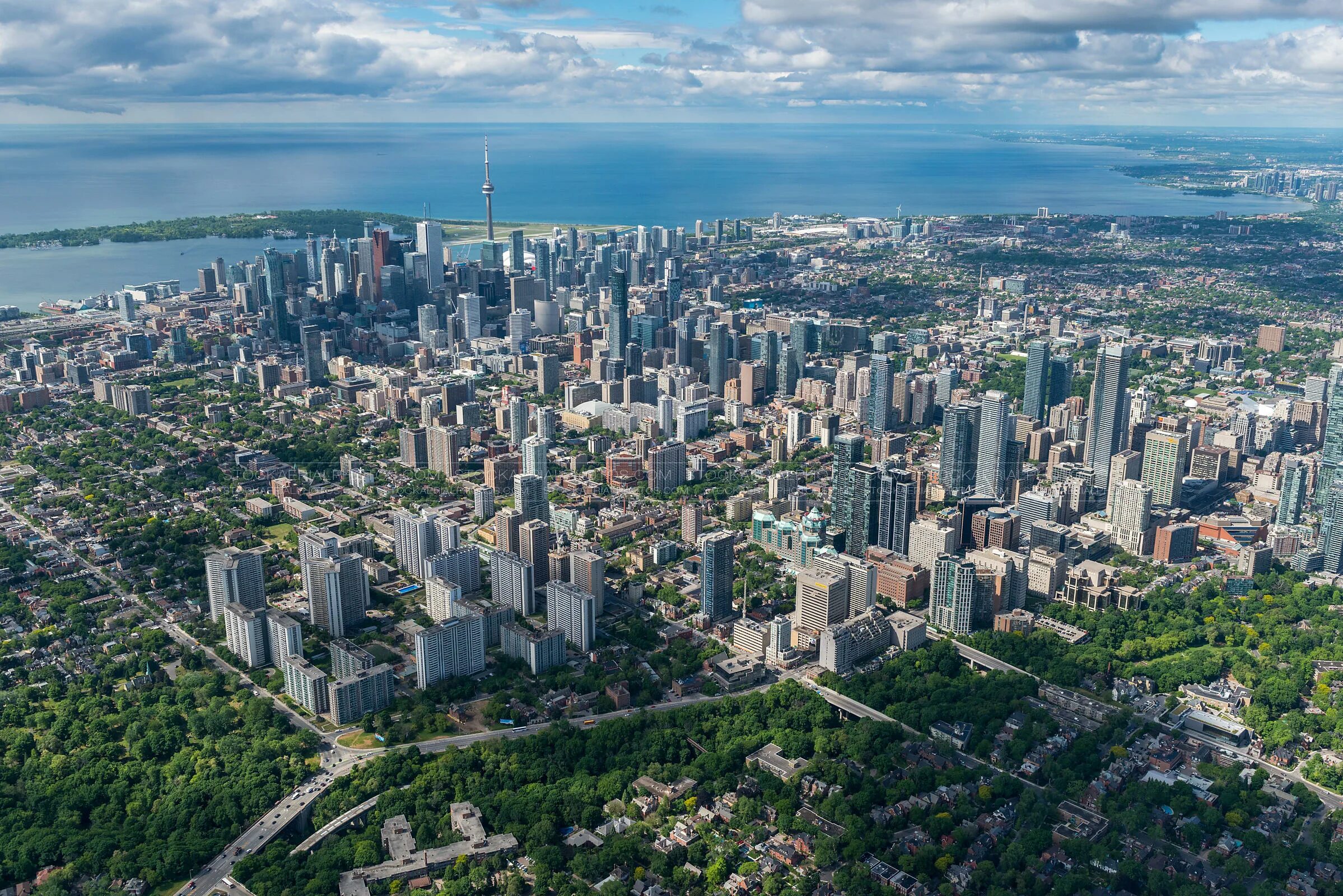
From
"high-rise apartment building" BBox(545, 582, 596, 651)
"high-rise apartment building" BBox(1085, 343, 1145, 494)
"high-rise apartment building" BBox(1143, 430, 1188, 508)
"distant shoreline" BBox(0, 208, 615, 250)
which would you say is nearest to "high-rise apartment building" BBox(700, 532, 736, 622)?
"high-rise apartment building" BBox(545, 582, 596, 651)

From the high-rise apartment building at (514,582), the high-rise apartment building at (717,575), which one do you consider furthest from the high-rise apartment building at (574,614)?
the high-rise apartment building at (717,575)

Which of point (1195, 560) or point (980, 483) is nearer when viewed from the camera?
point (1195, 560)

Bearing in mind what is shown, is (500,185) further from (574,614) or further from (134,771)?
(134,771)

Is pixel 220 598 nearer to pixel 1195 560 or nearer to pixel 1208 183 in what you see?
pixel 1195 560

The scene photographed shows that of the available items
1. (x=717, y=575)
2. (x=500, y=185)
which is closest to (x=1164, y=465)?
(x=717, y=575)

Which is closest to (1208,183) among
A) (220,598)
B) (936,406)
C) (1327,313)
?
(1327,313)
